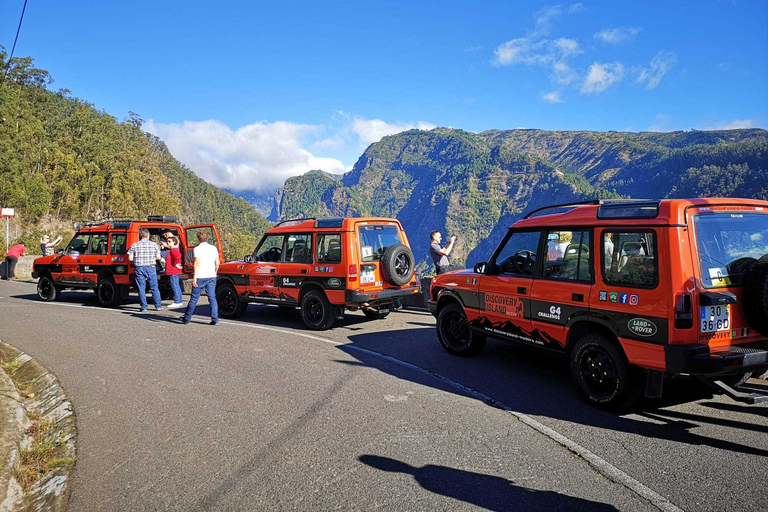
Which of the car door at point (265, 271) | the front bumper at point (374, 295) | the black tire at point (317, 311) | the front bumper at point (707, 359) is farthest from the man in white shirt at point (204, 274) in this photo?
the front bumper at point (707, 359)

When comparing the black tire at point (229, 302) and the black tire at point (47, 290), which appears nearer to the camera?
the black tire at point (229, 302)

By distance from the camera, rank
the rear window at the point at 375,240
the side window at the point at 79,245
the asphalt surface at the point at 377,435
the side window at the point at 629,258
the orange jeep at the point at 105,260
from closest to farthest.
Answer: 1. the asphalt surface at the point at 377,435
2. the side window at the point at 629,258
3. the rear window at the point at 375,240
4. the orange jeep at the point at 105,260
5. the side window at the point at 79,245

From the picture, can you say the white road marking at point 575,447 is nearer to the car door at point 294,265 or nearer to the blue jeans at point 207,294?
the car door at point 294,265

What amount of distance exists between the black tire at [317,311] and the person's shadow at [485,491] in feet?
18.7

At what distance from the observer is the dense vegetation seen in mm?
51031

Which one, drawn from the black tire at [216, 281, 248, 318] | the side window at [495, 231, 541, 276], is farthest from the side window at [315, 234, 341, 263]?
the side window at [495, 231, 541, 276]

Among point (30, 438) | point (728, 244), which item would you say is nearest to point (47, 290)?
point (30, 438)

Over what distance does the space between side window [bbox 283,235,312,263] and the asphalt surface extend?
245 centimetres

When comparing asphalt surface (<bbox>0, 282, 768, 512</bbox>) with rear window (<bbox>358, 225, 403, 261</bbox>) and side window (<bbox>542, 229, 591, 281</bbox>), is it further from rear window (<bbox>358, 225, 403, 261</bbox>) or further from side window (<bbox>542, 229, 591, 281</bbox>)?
rear window (<bbox>358, 225, 403, 261</bbox>)

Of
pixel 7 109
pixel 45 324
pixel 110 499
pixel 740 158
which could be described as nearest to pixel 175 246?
pixel 45 324

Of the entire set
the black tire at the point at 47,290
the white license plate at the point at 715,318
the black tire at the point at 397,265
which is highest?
the black tire at the point at 397,265

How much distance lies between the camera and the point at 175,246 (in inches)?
474

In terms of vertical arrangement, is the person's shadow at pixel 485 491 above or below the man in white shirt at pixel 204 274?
below

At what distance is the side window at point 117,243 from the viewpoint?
1305 cm
